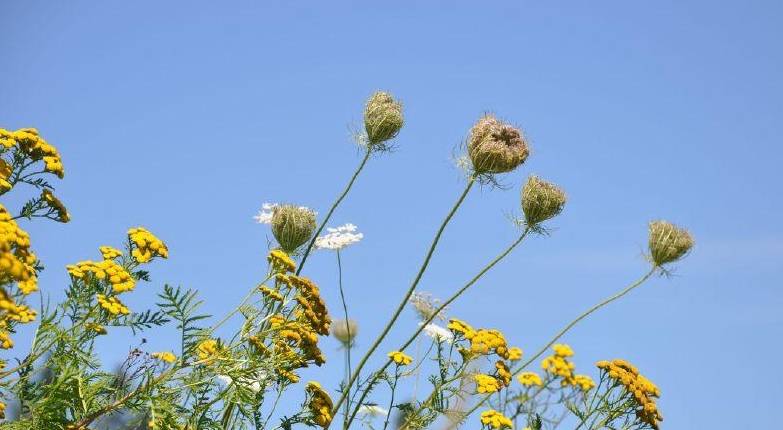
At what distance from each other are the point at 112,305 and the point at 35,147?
1764mm

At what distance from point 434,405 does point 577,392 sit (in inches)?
53.8

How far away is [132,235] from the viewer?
6383 millimetres

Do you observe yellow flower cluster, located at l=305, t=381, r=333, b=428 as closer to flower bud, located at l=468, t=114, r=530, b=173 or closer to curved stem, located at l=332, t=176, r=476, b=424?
curved stem, located at l=332, t=176, r=476, b=424

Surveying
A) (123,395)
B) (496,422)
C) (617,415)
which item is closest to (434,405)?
(496,422)

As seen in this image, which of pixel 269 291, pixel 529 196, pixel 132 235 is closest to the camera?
pixel 132 235

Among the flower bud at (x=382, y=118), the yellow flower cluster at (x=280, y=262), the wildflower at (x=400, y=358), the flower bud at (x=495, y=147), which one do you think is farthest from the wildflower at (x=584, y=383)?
the flower bud at (x=382, y=118)

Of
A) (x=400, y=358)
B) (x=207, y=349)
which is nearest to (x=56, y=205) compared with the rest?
(x=207, y=349)

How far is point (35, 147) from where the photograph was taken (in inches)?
268

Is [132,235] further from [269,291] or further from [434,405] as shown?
[434,405]

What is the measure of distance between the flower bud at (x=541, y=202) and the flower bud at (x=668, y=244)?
161cm

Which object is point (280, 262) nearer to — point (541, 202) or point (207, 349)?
point (207, 349)

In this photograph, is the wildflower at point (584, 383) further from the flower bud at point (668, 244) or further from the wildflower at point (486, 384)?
the flower bud at point (668, 244)

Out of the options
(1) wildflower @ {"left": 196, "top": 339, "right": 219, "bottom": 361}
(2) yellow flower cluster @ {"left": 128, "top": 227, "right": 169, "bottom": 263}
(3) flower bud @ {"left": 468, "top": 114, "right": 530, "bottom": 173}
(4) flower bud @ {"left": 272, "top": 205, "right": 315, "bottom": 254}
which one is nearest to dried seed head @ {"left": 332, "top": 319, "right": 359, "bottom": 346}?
(4) flower bud @ {"left": 272, "top": 205, "right": 315, "bottom": 254}

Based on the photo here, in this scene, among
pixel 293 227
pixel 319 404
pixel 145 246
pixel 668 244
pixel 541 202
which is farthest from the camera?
pixel 668 244
